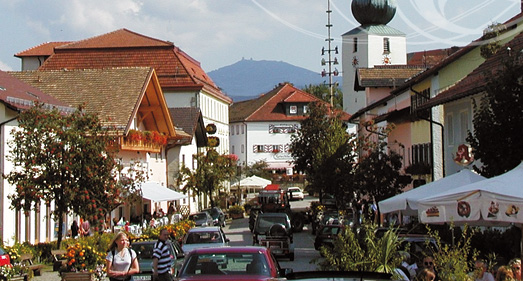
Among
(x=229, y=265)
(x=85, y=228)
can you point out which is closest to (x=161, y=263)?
(x=229, y=265)

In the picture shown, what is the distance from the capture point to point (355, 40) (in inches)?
4550

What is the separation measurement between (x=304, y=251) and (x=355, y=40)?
3218 inches

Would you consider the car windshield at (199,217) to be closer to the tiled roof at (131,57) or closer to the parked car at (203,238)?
the parked car at (203,238)

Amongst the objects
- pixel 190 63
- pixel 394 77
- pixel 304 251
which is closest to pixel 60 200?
pixel 304 251

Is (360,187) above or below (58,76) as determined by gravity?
below

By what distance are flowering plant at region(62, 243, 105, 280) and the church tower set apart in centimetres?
8743

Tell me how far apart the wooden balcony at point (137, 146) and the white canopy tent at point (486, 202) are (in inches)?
1115

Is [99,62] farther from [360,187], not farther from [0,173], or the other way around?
[0,173]

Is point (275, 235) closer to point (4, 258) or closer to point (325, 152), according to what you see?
point (4, 258)

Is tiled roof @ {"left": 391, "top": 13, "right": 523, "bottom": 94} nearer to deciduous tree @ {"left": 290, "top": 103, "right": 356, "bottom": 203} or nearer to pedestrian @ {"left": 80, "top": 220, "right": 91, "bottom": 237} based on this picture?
deciduous tree @ {"left": 290, "top": 103, "right": 356, "bottom": 203}

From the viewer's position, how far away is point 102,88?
4588 centimetres

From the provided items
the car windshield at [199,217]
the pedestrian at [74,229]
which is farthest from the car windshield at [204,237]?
the car windshield at [199,217]

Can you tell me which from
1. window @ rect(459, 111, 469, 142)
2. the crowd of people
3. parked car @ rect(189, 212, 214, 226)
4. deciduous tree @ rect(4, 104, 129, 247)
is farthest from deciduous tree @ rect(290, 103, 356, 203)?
the crowd of people

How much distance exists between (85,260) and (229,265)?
25.3ft
